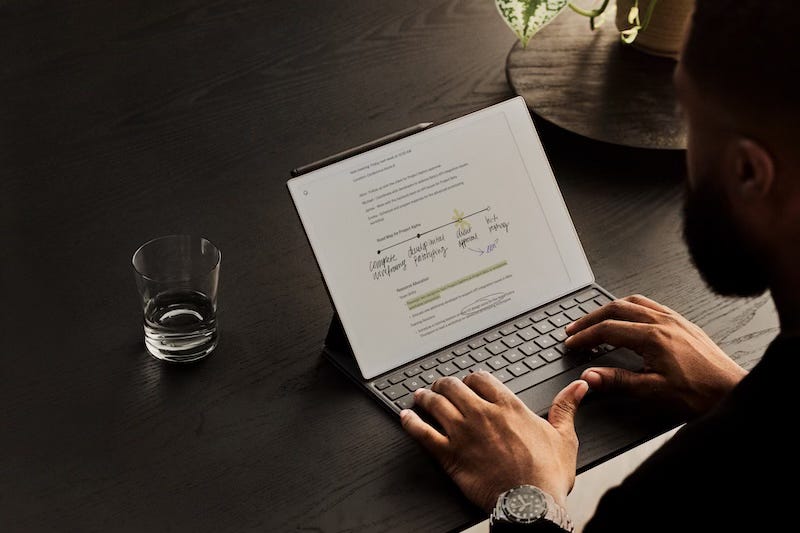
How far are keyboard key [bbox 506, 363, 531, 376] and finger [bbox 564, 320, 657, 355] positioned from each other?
0.06 m

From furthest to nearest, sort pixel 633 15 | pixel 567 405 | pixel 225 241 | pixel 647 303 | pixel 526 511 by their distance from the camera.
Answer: pixel 633 15 < pixel 225 241 < pixel 647 303 < pixel 567 405 < pixel 526 511

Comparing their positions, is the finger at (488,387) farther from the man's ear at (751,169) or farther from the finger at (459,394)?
the man's ear at (751,169)

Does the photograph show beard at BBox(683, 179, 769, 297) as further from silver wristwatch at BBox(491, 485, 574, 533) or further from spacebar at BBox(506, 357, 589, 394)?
silver wristwatch at BBox(491, 485, 574, 533)

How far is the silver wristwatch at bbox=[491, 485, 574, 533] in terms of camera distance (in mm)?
1015

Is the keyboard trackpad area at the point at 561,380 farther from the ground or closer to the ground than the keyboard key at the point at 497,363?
closer to the ground

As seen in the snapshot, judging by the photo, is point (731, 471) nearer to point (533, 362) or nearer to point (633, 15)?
point (533, 362)

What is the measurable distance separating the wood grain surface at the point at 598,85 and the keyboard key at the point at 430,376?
0.50 m

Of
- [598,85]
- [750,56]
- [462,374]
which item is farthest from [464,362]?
[598,85]

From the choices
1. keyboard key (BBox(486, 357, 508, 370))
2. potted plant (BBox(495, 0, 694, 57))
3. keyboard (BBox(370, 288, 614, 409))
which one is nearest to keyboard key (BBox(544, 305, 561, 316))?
keyboard (BBox(370, 288, 614, 409))

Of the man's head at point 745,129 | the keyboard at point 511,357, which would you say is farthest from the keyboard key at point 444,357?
the man's head at point 745,129

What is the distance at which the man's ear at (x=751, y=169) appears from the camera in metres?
0.92

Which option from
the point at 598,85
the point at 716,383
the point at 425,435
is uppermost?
the point at 598,85

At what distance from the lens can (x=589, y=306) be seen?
127cm

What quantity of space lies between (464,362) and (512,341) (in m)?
0.07
